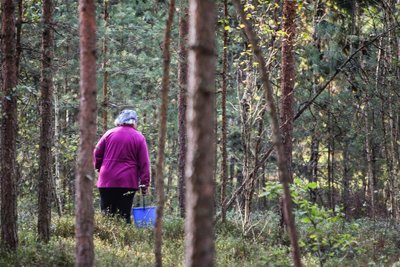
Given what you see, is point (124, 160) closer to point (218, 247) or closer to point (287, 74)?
point (218, 247)

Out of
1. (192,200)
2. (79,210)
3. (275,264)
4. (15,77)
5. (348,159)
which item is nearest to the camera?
(192,200)

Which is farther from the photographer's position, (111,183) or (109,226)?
(111,183)

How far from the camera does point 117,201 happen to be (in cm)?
1010

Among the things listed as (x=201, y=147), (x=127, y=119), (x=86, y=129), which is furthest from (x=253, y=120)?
(x=201, y=147)

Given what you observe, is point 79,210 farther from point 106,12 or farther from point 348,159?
point 348,159

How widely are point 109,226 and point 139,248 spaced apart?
48.2 inches

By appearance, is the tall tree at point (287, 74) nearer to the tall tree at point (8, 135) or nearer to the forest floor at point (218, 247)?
the forest floor at point (218, 247)

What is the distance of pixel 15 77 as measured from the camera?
7148 millimetres

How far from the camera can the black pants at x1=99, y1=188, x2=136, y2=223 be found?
32.8 feet

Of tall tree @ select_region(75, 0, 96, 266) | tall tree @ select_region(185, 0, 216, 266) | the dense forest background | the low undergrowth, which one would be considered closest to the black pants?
the low undergrowth

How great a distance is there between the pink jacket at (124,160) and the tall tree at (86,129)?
5.04 meters

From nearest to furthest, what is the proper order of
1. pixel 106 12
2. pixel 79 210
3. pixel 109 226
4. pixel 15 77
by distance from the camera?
pixel 79 210 < pixel 15 77 < pixel 109 226 < pixel 106 12

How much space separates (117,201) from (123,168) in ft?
2.02

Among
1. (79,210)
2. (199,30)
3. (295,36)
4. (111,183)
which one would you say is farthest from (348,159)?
(199,30)
